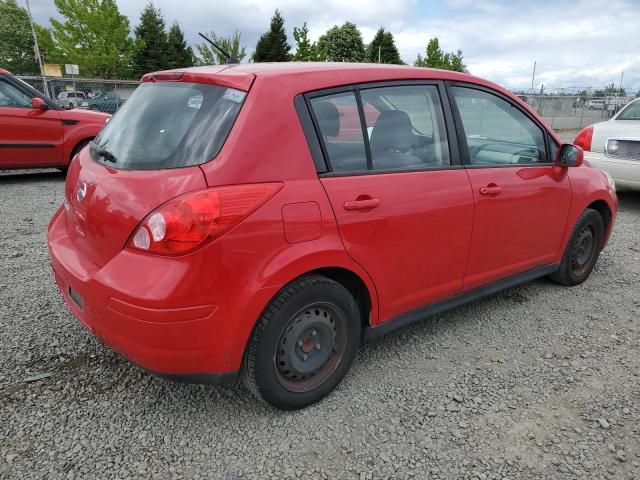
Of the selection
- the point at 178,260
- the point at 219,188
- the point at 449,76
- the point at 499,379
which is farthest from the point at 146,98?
the point at 499,379

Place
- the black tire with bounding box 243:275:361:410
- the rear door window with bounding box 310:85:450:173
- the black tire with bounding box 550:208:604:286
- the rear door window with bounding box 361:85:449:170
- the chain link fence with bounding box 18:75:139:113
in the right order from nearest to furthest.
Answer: the black tire with bounding box 243:275:361:410, the rear door window with bounding box 310:85:450:173, the rear door window with bounding box 361:85:449:170, the black tire with bounding box 550:208:604:286, the chain link fence with bounding box 18:75:139:113

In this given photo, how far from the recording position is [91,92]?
50.4 feet

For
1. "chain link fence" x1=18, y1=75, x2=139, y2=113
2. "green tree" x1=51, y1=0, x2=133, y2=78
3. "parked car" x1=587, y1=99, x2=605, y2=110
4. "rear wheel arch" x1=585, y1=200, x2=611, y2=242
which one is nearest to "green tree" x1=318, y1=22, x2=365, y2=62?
"green tree" x1=51, y1=0, x2=133, y2=78

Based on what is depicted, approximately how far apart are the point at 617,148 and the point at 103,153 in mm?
6394

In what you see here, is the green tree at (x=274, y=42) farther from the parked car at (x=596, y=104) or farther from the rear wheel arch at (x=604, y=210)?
the rear wheel arch at (x=604, y=210)

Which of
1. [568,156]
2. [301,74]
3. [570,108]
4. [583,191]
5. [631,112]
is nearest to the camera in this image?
[301,74]

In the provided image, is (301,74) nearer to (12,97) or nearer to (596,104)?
(12,97)

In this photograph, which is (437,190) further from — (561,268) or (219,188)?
(561,268)

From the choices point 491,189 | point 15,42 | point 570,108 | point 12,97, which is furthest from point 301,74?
point 15,42

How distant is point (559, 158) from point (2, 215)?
5.89m

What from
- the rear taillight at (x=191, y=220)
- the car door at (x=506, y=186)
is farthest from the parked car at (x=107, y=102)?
the rear taillight at (x=191, y=220)

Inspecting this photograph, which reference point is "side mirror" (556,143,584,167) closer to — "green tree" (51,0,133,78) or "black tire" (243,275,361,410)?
"black tire" (243,275,361,410)

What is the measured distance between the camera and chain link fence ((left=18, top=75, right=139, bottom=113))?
14703mm

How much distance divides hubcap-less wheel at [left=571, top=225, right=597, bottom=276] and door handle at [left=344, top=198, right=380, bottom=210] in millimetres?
2312
